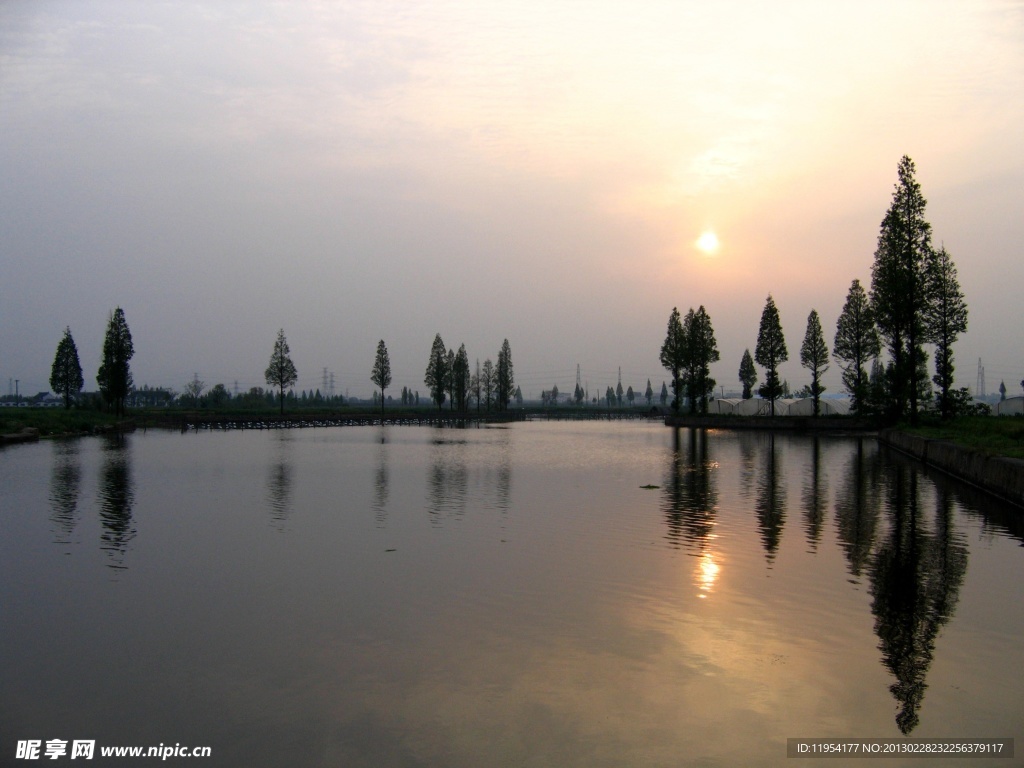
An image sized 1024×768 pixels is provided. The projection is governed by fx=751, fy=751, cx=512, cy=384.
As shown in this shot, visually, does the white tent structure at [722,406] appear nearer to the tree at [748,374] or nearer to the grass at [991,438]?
the tree at [748,374]

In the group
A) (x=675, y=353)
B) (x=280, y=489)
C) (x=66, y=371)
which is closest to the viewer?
(x=280, y=489)

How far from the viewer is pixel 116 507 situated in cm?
1744

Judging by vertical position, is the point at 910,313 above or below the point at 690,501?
above

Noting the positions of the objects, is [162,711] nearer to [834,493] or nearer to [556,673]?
[556,673]

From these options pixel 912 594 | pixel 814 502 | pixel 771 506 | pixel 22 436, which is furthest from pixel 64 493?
pixel 22 436

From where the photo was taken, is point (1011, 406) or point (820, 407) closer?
point (1011, 406)

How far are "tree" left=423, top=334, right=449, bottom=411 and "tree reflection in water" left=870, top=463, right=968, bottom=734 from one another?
3662 inches

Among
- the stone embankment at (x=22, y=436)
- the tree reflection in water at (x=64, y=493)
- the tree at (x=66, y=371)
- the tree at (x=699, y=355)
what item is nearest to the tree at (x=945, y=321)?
the tree at (x=699, y=355)

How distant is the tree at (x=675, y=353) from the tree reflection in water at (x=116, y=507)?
6637 cm

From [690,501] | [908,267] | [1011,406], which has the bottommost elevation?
[690,501]

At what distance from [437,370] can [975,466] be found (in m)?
90.2

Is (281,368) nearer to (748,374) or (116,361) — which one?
(116,361)

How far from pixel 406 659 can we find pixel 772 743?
355cm

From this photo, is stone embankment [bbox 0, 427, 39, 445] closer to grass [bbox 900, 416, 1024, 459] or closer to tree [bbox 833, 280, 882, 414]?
grass [bbox 900, 416, 1024, 459]
